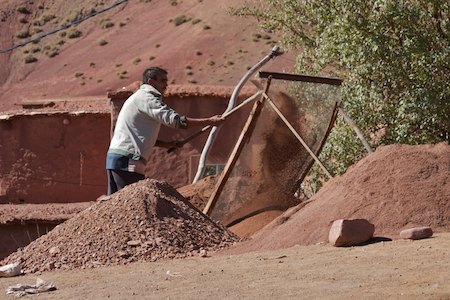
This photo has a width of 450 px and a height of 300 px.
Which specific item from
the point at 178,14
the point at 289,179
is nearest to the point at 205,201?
the point at 289,179

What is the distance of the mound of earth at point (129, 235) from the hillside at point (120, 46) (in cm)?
3465

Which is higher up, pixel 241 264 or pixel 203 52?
pixel 241 264

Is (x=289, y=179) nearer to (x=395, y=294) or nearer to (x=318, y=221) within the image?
(x=318, y=221)

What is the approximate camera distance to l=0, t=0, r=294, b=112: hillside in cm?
5059

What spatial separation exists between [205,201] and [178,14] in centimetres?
4716

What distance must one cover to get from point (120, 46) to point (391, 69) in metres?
46.8

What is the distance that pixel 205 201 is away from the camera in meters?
12.2

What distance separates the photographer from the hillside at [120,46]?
50594mm

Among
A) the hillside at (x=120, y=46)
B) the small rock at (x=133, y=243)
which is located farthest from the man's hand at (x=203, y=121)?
the hillside at (x=120, y=46)

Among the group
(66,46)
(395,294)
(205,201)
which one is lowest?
(66,46)

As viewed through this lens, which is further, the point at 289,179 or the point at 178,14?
the point at 178,14

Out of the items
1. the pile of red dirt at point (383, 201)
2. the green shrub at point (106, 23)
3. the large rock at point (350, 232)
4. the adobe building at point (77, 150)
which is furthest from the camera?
the green shrub at point (106, 23)

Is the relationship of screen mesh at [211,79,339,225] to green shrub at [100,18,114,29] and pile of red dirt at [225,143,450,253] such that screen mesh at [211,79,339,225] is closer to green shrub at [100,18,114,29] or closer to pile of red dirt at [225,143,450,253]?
pile of red dirt at [225,143,450,253]

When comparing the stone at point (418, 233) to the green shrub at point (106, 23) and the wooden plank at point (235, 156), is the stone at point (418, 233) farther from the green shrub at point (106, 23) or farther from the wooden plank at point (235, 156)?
the green shrub at point (106, 23)
